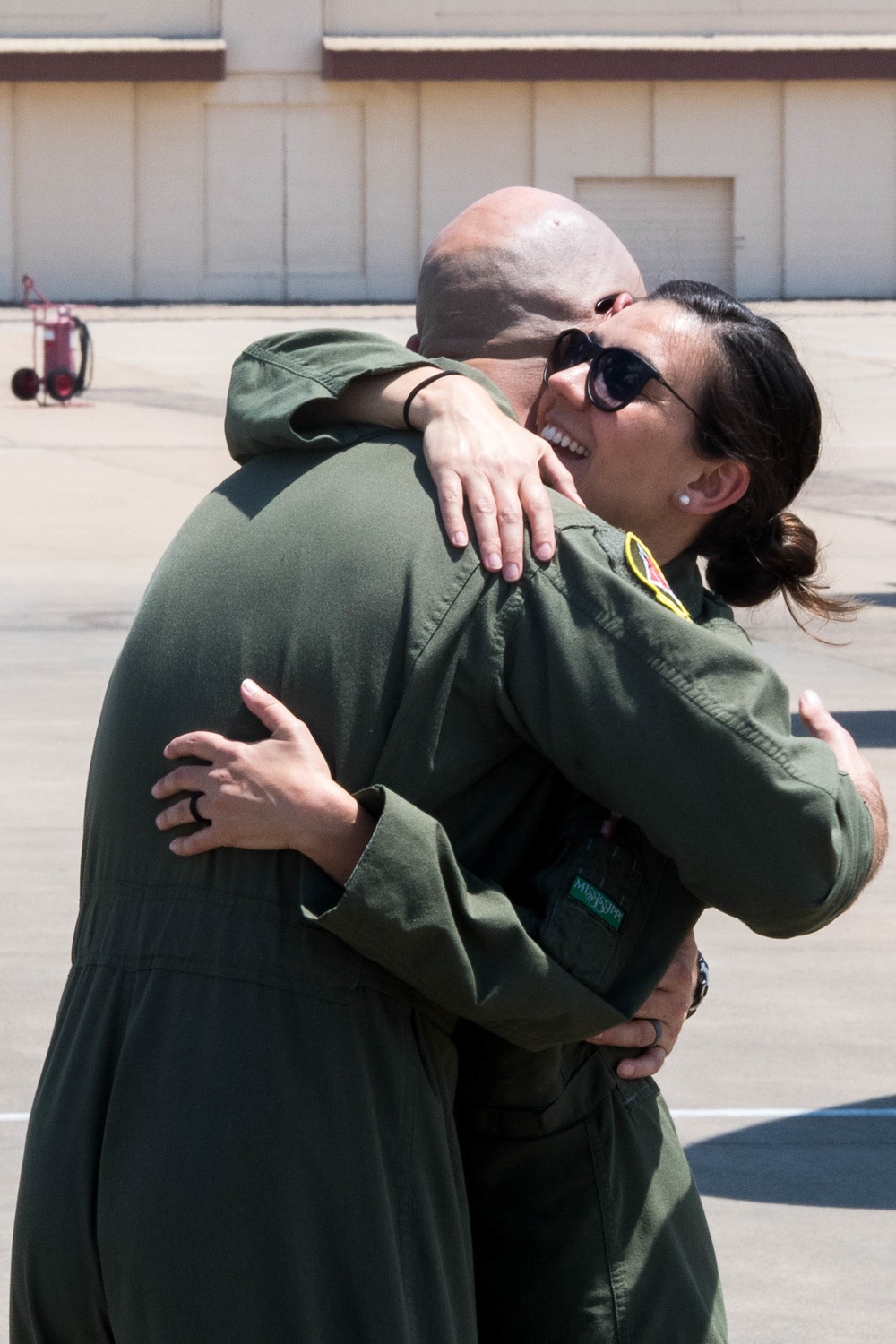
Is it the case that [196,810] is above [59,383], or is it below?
above

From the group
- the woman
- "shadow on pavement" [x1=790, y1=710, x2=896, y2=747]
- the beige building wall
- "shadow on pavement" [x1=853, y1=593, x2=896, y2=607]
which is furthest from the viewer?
the beige building wall

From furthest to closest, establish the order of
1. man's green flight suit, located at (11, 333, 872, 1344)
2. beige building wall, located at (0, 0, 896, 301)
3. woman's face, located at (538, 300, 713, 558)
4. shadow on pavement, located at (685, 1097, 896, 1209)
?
1. beige building wall, located at (0, 0, 896, 301)
2. shadow on pavement, located at (685, 1097, 896, 1209)
3. woman's face, located at (538, 300, 713, 558)
4. man's green flight suit, located at (11, 333, 872, 1344)

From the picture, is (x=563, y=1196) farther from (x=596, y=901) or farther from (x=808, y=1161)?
(x=808, y=1161)

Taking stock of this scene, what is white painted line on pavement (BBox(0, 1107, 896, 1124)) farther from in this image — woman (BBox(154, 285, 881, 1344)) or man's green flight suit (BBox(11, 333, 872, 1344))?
man's green flight suit (BBox(11, 333, 872, 1344))

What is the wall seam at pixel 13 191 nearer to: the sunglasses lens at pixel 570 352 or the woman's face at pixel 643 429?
the sunglasses lens at pixel 570 352

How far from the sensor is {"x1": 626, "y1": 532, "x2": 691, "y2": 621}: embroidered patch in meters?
1.96

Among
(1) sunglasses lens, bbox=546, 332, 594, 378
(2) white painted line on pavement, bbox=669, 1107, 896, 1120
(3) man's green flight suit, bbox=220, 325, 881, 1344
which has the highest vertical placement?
(1) sunglasses lens, bbox=546, 332, 594, 378

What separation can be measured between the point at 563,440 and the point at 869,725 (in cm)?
658

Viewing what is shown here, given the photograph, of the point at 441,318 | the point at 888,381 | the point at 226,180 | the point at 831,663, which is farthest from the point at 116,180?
the point at 441,318

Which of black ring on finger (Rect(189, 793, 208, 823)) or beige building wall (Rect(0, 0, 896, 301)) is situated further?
beige building wall (Rect(0, 0, 896, 301))

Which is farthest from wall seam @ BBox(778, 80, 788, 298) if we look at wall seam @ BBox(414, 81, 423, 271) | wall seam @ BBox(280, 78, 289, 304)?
wall seam @ BBox(280, 78, 289, 304)

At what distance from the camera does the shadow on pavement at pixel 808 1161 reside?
14.1 ft

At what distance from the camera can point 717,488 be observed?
7.59 ft

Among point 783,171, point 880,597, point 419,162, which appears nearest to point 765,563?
point 880,597
